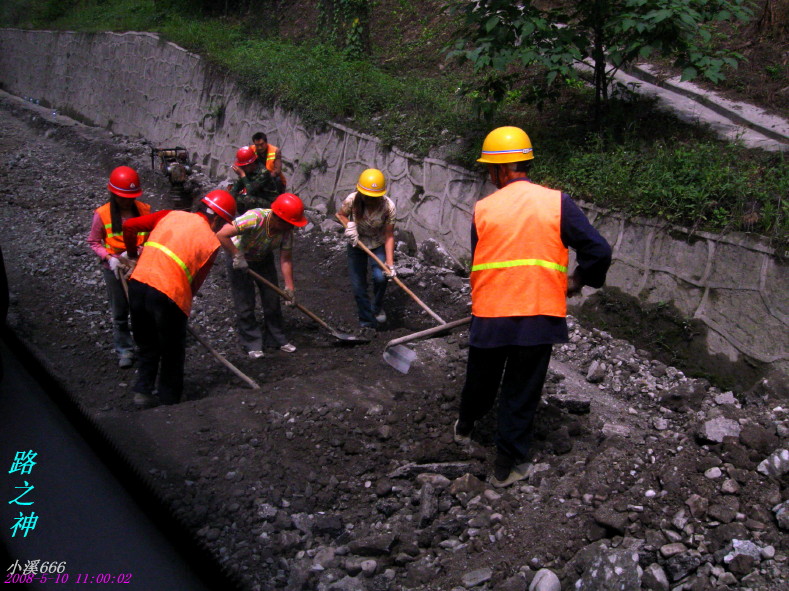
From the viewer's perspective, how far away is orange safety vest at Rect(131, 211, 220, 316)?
4262 millimetres

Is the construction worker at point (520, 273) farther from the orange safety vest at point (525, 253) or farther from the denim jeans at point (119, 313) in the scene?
the denim jeans at point (119, 313)

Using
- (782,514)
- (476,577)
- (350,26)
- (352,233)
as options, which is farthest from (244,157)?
(782,514)

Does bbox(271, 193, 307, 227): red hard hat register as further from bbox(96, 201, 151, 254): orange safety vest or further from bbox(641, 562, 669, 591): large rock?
bbox(641, 562, 669, 591): large rock

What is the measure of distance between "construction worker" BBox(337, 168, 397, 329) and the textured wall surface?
52.9 inches

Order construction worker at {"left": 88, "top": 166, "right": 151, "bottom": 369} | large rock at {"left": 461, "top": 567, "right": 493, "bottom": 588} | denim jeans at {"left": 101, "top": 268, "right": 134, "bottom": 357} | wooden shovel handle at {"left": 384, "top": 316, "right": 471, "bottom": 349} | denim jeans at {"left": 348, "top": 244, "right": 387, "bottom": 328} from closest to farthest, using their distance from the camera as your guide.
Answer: large rock at {"left": 461, "top": 567, "right": 493, "bottom": 588}
wooden shovel handle at {"left": 384, "top": 316, "right": 471, "bottom": 349}
construction worker at {"left": 88, "top": 166, "right": 151, "bottom": 369}
denim jeans at {"left": 101, "top": 268, "right": 134, "bottom": 357}
denim jeans at {"left": 348, "top": 244, "right": 387, "bottom": 328}

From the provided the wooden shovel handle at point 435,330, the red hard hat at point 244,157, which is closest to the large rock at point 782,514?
the wooden shovel handle at point 435,330

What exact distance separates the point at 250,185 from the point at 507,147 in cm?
424

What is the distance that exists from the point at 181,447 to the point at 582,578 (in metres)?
2.19

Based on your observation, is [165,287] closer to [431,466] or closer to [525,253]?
[431,466]

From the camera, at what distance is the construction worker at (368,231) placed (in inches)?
229

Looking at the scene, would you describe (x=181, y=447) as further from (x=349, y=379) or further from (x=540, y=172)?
(x=540, y=172)

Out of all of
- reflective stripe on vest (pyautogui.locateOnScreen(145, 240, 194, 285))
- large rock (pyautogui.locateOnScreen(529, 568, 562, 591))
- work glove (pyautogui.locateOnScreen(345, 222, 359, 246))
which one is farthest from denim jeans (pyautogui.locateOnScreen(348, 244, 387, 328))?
large rock (pyautogui.locateOnScreen(529, 568, 562, 591))

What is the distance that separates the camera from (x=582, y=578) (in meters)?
Answer: 2.81

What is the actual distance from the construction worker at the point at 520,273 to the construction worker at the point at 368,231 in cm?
233
